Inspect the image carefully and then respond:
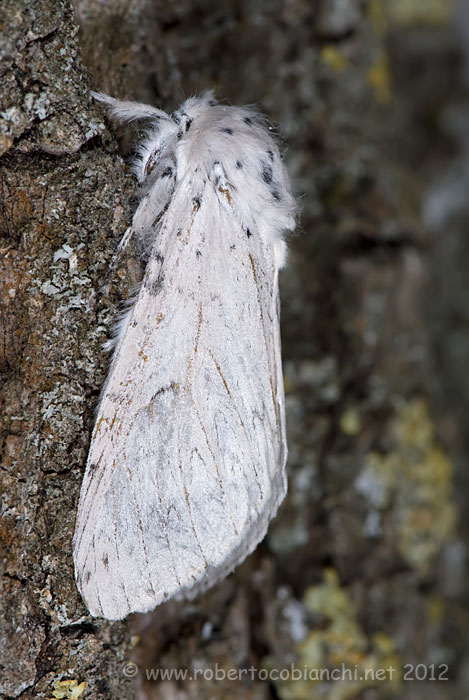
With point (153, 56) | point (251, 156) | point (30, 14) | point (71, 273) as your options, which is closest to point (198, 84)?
point (153, 56)

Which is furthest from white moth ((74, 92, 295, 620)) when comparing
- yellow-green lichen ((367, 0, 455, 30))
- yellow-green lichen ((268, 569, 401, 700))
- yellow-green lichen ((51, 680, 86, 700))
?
yellow-green lichen ((367, 0, 455, 30))

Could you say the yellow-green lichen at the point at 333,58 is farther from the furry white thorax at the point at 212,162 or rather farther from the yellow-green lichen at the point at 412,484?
the yellow-green lichen at the point at 412,484

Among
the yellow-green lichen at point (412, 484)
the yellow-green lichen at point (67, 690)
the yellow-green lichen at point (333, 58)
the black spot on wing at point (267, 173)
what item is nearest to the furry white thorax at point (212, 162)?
the black spot on wing at point (267, 173)

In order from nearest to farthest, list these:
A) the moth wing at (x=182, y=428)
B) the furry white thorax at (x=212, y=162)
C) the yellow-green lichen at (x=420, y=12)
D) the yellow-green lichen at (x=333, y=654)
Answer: the moth wing at (x=182, y=428) → the furry white thorax at (x=212, y=162) → the yellow-green lichen at (x=333, y=654) → the yellow-green lichen at (x=420, y=12)

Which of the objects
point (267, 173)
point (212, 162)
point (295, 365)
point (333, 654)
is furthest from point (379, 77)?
point (333, 654)

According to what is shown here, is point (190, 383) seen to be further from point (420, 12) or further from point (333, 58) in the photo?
point (420, 12)

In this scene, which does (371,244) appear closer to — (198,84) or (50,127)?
(198,84)

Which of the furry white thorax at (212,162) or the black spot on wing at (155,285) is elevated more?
the furry white thorax at (212,162)

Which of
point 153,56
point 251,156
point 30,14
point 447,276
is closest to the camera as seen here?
point 30,14
